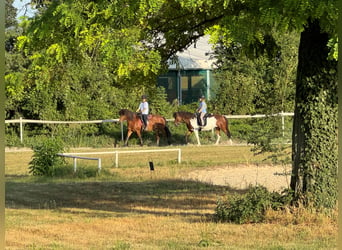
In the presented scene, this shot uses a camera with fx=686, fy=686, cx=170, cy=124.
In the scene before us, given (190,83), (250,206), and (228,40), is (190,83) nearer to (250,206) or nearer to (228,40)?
(250,206)

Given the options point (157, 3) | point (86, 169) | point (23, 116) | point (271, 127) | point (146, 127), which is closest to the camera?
point (157, 3)

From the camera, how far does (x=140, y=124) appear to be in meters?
26.5

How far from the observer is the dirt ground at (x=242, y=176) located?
13.8 metres

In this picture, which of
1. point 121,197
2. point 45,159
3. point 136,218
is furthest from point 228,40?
point 45,159

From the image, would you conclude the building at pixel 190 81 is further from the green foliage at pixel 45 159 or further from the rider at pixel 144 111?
the green foliage at pixel 45 159

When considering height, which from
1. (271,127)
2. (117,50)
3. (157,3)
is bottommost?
(271,127)

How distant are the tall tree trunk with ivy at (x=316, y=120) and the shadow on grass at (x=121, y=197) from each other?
180 cm

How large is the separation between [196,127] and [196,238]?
1889 centimetres

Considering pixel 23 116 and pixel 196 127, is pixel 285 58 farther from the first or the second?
pixel 23 116

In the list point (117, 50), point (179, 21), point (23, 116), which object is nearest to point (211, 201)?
point (179, 21)

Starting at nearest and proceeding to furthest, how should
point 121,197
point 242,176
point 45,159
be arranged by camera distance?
1. point 121,197
2. point 242,176
3. point 45,159

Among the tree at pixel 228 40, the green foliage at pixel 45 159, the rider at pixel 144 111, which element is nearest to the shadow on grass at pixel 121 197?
the green foliage at pixel 45 159

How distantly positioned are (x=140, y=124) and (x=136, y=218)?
1679cm

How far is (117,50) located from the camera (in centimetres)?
707
